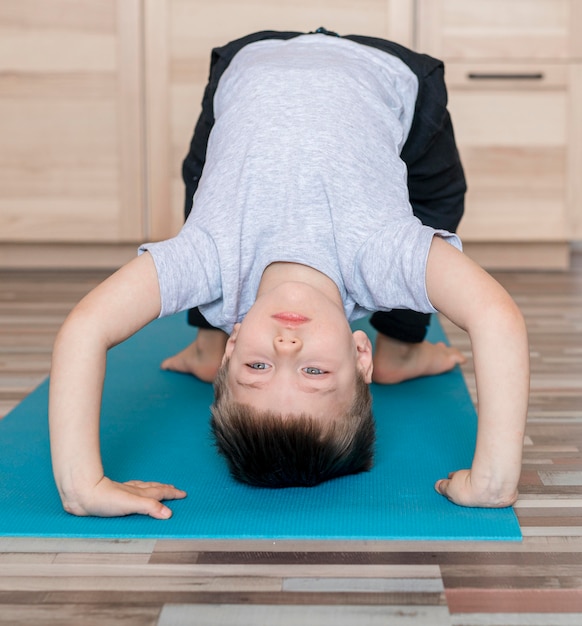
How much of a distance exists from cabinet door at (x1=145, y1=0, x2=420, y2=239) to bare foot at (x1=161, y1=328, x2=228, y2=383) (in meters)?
1.09

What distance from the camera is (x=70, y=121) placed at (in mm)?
2500

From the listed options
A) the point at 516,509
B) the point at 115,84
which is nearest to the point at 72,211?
the point at 115,84

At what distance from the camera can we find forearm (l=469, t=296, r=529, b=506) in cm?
96

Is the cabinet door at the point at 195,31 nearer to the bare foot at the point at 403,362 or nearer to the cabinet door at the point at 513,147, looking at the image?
the cabinet door at the point at 513,147

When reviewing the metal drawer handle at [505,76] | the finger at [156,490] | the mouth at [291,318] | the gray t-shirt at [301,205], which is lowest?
the finger at [156,490]

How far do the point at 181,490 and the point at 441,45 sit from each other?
175 cm

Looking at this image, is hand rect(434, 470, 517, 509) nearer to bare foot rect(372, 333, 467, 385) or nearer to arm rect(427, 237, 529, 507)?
arm rect(427, 237, 529, 507)

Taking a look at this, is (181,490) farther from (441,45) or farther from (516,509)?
(441,45)

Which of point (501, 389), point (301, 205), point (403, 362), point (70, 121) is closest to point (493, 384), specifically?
point (501, 389)

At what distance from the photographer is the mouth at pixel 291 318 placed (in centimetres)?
100

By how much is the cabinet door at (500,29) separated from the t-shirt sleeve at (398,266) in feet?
4.85

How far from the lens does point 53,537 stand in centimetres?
94

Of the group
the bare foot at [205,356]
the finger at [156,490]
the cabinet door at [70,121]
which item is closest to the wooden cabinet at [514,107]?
the cabinet door at [70,121]

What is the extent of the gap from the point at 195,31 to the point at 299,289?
1589mm
